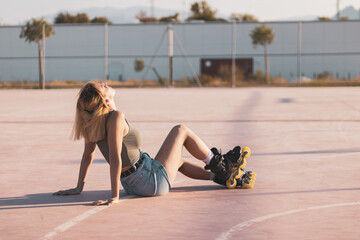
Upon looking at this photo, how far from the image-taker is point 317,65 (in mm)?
49688

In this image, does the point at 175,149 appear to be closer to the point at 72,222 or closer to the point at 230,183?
the point at 230,183

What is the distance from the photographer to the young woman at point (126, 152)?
5.97 m

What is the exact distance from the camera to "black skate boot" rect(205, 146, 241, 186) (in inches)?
265

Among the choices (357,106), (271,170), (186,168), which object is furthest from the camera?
(357,106)

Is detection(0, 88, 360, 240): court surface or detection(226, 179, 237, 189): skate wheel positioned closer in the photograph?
detection(0, 88, 360, 240): court surface

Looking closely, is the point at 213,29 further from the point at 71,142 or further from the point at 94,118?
the point at 94,118

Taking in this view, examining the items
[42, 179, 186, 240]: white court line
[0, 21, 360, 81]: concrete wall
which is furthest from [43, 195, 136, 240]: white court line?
[0, 21, 360, 81]: concrete wall

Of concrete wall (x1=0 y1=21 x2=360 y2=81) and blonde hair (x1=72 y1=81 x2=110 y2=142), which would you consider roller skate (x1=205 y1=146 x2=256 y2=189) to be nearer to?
blonde hair (x1=72 y1=81 x2=110 y2=142)

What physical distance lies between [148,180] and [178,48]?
4411cm

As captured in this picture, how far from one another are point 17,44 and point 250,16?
123 ft

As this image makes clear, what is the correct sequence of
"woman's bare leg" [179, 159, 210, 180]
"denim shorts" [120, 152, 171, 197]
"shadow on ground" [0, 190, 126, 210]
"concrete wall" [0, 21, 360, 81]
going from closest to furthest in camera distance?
"shadow on ground" [0, 190, 126, 210]
"denim shorts" [120, 152, 171, 197]
"woman's bare leg" [179, 159, 210, 180]
"concrete wall" [0, 21, 360, 81]

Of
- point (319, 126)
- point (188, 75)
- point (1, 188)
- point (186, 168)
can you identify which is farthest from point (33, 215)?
point (188, 75)

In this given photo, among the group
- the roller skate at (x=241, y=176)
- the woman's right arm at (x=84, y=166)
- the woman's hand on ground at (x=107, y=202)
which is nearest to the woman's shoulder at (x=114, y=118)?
the woman's right arm at (x=84, y=166)

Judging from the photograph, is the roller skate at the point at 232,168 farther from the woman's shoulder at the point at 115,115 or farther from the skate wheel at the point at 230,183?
the woman's shoulder at the point at 115,115
